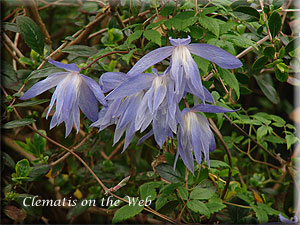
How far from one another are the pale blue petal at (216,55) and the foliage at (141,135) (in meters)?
0.02

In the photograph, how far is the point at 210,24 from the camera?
612mm

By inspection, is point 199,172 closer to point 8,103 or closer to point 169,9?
point 169,9

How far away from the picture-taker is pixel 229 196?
0.91 meters

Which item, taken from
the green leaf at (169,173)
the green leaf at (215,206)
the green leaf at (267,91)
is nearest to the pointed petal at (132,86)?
the green leaf at (169,173)

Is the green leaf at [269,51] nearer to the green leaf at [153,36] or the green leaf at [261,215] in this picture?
the green leaf at [153,36]

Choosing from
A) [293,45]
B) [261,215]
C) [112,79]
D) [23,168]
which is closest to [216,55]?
[112,79]

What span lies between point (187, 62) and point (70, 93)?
21 centimetres

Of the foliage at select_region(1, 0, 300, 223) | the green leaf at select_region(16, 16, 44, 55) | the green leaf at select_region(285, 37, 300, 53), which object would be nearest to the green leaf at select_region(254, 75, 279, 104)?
the foliage at select_region(1, 0, 300, 223)

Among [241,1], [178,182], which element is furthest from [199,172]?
[241,1]

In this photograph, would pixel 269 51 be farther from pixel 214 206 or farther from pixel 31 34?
pixel 31 34

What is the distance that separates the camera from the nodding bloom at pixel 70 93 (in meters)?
0.60

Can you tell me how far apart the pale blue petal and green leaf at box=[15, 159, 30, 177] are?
0.52 m

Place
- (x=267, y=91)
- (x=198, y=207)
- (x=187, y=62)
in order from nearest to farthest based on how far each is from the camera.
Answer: (x=187, y=62), (x=198, y=207), (x=267, y=91)

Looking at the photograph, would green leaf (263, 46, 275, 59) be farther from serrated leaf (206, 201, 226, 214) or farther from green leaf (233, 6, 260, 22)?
serrated leaf (206, 201, 226, 214)
